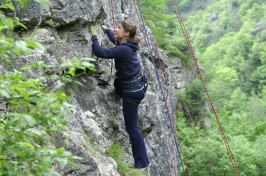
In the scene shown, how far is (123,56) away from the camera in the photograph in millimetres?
5480

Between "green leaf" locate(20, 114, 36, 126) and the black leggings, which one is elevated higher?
"green leaf" locate(20, 114, 36, 126)

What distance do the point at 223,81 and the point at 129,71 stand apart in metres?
30.0

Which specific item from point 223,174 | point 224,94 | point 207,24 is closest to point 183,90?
point 224,94

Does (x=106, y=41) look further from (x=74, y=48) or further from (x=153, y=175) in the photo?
(x=153, y=175)

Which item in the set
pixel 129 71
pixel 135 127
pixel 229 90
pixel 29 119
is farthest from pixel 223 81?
pixel 29 119

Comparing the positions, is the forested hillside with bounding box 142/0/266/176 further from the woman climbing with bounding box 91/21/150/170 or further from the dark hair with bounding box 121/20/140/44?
the dark hair with bounding box 121/20/140/44

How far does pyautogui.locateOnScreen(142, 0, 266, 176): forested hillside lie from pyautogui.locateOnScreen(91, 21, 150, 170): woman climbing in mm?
7696

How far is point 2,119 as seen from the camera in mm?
2414

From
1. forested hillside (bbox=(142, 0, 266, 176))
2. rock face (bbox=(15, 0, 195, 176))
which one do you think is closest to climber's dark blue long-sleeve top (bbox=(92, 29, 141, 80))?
rock face (bbox=(15, 0, 195, 176))

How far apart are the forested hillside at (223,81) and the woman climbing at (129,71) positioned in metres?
7.70

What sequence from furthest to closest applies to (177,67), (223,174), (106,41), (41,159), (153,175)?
(177,67) → (223,174) → (153,175) → (106,41) → (41,159)

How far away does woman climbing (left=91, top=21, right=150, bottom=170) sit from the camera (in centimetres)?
549

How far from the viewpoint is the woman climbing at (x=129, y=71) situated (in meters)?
5.49

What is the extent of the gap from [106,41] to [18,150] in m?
4.75
